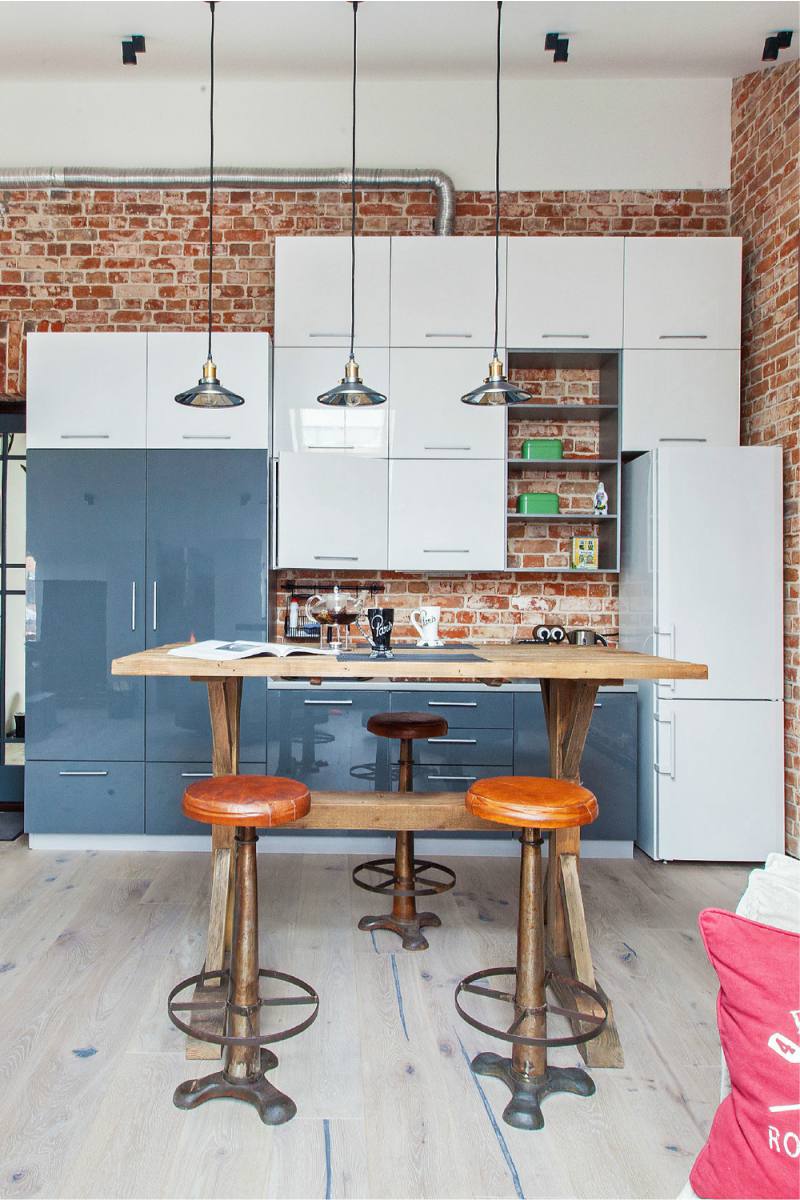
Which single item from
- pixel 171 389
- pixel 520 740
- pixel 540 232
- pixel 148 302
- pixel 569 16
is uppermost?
pixel 569 16

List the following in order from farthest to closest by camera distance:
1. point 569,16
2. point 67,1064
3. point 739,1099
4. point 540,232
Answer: point 540,232
point 569,16
point 67,1064
point 739,1099

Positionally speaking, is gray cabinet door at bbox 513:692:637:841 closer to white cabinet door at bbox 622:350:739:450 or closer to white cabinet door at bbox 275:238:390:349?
white cabinet door at bbox 622:350:739:450

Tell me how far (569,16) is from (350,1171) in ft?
14.3

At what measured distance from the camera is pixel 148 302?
427 centimetres

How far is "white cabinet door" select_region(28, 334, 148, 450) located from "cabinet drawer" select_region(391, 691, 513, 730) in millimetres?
1789

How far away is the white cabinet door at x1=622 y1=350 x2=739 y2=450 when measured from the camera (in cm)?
386

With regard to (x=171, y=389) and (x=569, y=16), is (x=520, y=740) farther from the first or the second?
(x=569, y=16)

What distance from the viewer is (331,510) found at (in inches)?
152

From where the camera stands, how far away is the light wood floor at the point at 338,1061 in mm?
1677

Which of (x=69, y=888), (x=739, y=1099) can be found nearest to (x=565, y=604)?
(x=69, y=888)

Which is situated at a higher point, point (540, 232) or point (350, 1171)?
point (540, 232)

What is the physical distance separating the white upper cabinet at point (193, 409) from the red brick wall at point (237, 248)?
0.53 metres

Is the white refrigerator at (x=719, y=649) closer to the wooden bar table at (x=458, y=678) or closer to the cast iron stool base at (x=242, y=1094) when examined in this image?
the wooden bar table at (x=458, y=678)

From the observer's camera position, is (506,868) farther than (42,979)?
Yes
